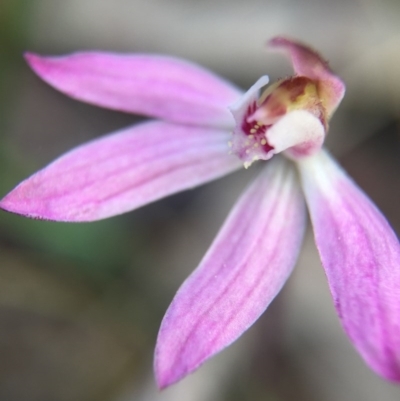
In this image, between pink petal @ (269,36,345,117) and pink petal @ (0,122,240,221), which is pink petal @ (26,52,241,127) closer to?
pink petal @ (0,122,240,221)

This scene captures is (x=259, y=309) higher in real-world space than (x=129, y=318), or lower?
lower

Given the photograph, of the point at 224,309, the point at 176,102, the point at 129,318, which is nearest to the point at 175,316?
the point at 224,309

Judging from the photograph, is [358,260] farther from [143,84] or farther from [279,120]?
[143,84]

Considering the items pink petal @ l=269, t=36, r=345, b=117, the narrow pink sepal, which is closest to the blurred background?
the narrow pink sepal

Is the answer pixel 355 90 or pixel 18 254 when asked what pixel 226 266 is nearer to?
pixel 18 254

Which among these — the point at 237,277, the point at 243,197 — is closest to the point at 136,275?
the point at 243,197

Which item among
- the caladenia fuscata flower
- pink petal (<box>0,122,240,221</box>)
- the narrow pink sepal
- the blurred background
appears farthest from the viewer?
the blurred background
